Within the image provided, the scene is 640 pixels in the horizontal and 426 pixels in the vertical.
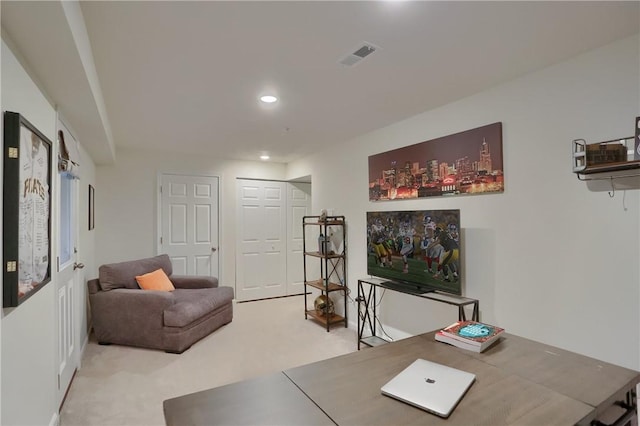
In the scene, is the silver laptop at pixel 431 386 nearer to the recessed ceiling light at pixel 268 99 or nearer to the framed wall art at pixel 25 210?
the framed wall art at pixel 25 210

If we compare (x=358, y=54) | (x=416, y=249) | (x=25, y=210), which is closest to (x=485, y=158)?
(x=416, y=249)

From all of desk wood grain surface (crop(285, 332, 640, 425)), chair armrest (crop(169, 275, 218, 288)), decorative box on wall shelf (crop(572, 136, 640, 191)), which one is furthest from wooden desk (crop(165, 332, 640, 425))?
chair armrest (crop(169, 275, 218, 288))

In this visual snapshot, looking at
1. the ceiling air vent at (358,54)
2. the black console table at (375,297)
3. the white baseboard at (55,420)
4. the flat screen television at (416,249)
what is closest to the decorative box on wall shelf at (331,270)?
the black console table at (375,297)

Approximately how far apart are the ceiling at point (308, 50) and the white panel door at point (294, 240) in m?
2.80

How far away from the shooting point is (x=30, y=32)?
1.34 meters

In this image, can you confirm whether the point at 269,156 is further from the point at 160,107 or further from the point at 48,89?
Result: the point at 48,89

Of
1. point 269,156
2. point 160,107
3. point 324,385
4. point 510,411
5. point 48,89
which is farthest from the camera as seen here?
point 269,156

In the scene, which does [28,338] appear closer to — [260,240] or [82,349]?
[82,349]

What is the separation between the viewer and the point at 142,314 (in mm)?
3404

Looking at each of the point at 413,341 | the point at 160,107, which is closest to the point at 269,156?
the point at 160,107

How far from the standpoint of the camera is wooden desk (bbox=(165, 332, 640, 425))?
35.4 inches

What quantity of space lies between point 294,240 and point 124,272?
2.82m

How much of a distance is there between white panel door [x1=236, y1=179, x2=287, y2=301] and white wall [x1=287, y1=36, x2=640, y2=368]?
3.26 m

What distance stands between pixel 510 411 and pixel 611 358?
1.62m
